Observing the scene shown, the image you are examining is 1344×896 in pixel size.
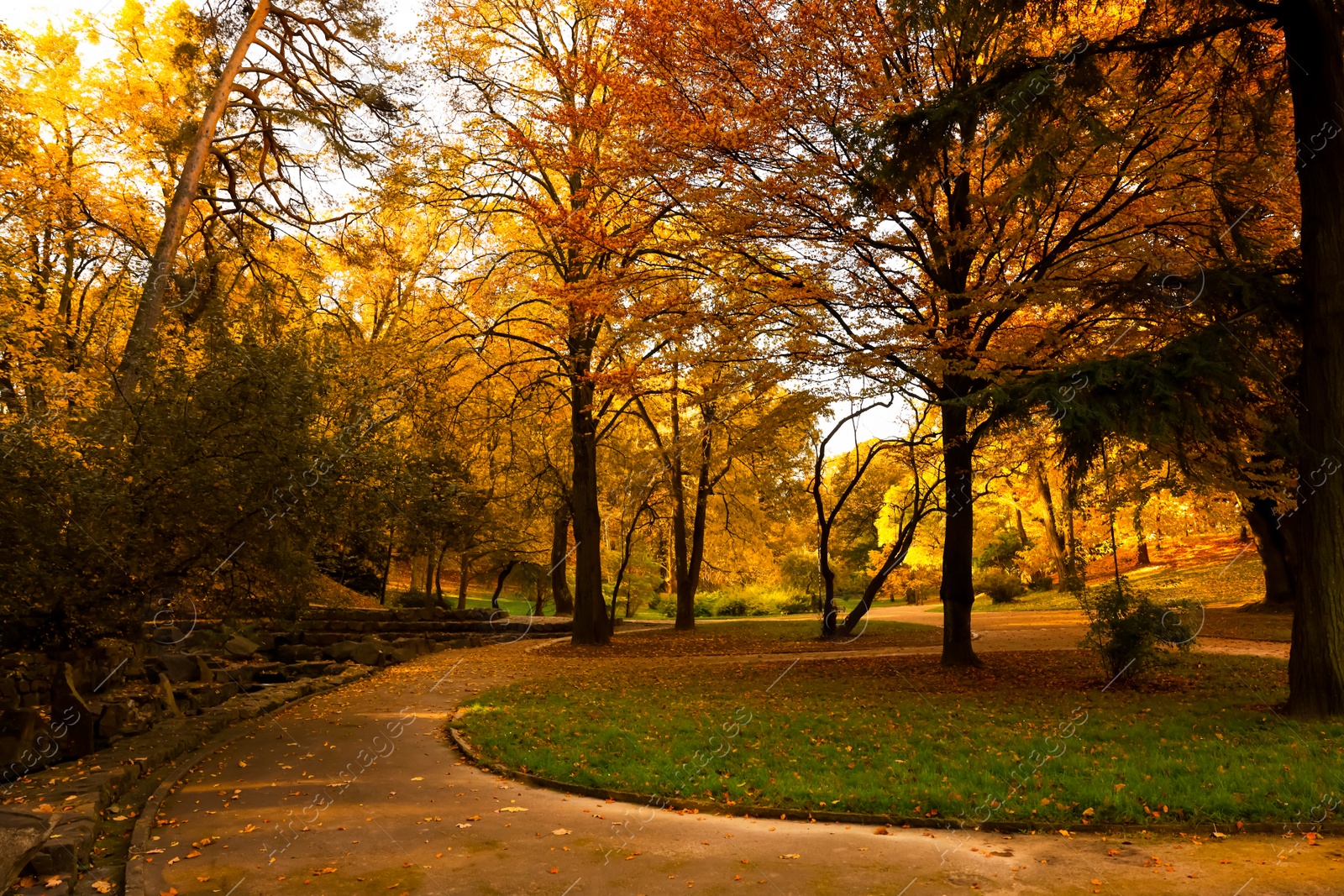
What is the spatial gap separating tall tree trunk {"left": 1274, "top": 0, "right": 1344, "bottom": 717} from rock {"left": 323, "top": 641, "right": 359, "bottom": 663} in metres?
16.0

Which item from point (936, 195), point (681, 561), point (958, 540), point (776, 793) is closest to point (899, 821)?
point (776, 793)

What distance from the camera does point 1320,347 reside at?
31.0ft

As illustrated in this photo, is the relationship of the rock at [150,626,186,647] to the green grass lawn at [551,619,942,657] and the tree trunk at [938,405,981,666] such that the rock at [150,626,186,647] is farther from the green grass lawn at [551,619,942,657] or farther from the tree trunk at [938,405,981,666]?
the tree trunk at [938,405,981,666]

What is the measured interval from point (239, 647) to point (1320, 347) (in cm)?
1846

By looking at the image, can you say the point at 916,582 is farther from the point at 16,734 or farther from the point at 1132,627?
the point at 16,734

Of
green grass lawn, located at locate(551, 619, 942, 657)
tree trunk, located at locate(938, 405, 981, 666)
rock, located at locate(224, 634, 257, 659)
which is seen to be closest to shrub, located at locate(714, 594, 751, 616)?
green grass lawn, located at locate(551, 619, 942, 657)

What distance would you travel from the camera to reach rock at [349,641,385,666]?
1762 cm

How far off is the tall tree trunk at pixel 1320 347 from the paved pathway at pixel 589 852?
4.32 metres

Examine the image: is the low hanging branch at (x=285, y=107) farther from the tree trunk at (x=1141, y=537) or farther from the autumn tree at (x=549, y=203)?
the tree trunk at (x=1141, y=537)

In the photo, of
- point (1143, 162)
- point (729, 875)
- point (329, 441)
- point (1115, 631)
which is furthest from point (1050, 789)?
point (1143, 162)

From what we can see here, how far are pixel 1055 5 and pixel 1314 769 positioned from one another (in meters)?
8.22

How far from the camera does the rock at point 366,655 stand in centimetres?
1762

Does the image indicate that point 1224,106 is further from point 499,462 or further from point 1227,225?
point 499,462

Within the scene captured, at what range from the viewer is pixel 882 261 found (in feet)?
47.4
